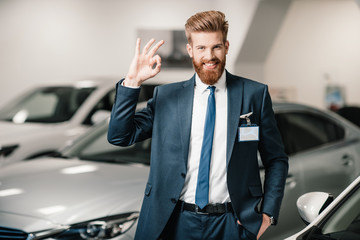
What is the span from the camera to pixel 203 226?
1.64 m

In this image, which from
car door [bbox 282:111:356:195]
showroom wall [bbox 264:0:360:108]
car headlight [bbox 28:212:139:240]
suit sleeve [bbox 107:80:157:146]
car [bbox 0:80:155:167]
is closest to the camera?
suit sleeve [bbox 107:80:157:146]

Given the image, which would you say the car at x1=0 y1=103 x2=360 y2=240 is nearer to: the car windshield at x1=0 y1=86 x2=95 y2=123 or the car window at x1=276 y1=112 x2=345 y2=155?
the car window at x1=276 y1=112 x2=345 y2=155

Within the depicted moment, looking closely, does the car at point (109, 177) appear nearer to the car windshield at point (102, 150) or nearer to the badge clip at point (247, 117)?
the car windshield at point (102, 150)

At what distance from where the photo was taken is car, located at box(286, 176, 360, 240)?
1712mm

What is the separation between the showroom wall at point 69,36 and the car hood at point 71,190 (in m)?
5.14

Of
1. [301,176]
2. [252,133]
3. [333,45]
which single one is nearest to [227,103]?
[252,133]

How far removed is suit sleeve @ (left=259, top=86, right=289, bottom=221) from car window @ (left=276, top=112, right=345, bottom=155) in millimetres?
1712

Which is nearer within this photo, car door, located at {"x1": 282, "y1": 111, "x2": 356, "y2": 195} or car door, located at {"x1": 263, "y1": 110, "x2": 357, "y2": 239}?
car door, located at {"x1": 263, "y1": 110, "x2": 357, "y2": 239}

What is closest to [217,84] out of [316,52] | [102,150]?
[102,150]

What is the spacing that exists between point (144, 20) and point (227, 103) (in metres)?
6.62

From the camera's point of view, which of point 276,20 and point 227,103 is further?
point 276,20

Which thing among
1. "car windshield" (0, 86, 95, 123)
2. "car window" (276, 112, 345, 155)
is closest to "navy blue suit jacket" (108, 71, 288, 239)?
"car window" (276, 112, 345, 155)

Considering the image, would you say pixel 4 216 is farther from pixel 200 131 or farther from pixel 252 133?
pixel 252 133

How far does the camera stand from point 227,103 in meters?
1.71
